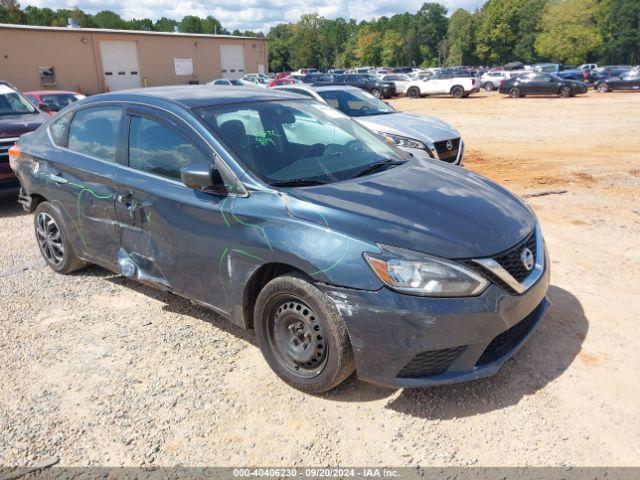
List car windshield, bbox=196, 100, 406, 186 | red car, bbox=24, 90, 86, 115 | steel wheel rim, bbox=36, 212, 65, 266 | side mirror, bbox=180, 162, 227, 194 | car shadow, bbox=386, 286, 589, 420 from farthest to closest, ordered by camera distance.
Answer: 1. red car, bbox=24, 90, 86, 115
2. steel wheel rim, bbox=36, 212, 65, 266
3. car windshield, bbox=196, 100, 406, 186
4. side mirror, bbox=180, 162, 227, 194
5. car shadow, bbox=386, 286, 589, 420

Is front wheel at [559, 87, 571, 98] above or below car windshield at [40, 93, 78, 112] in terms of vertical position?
below

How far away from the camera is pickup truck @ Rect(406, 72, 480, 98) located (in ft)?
102

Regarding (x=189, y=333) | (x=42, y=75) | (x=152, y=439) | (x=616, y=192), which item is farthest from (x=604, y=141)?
(x=42, y=75)

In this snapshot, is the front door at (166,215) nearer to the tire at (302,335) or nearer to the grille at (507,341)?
the tire at (302,335)

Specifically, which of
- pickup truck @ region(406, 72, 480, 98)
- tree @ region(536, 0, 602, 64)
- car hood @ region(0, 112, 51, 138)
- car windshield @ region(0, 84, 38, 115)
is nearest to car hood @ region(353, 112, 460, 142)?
car hood @ region(0, 112, 51, 138)

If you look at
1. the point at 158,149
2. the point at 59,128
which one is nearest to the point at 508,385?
the point at 158,149

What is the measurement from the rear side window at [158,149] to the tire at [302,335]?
1044mm

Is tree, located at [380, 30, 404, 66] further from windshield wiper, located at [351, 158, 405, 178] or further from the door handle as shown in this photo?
windshield wiper, located at [351, 158, 405, 178]

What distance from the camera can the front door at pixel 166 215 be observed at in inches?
135

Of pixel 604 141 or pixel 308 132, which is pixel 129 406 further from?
pixel 604 141

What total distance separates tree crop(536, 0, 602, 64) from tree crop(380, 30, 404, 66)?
3681cm

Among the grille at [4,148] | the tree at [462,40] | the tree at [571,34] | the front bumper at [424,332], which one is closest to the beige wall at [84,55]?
the grille at [4,148]

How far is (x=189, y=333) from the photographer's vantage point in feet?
13.0

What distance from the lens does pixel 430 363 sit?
9.20ft
